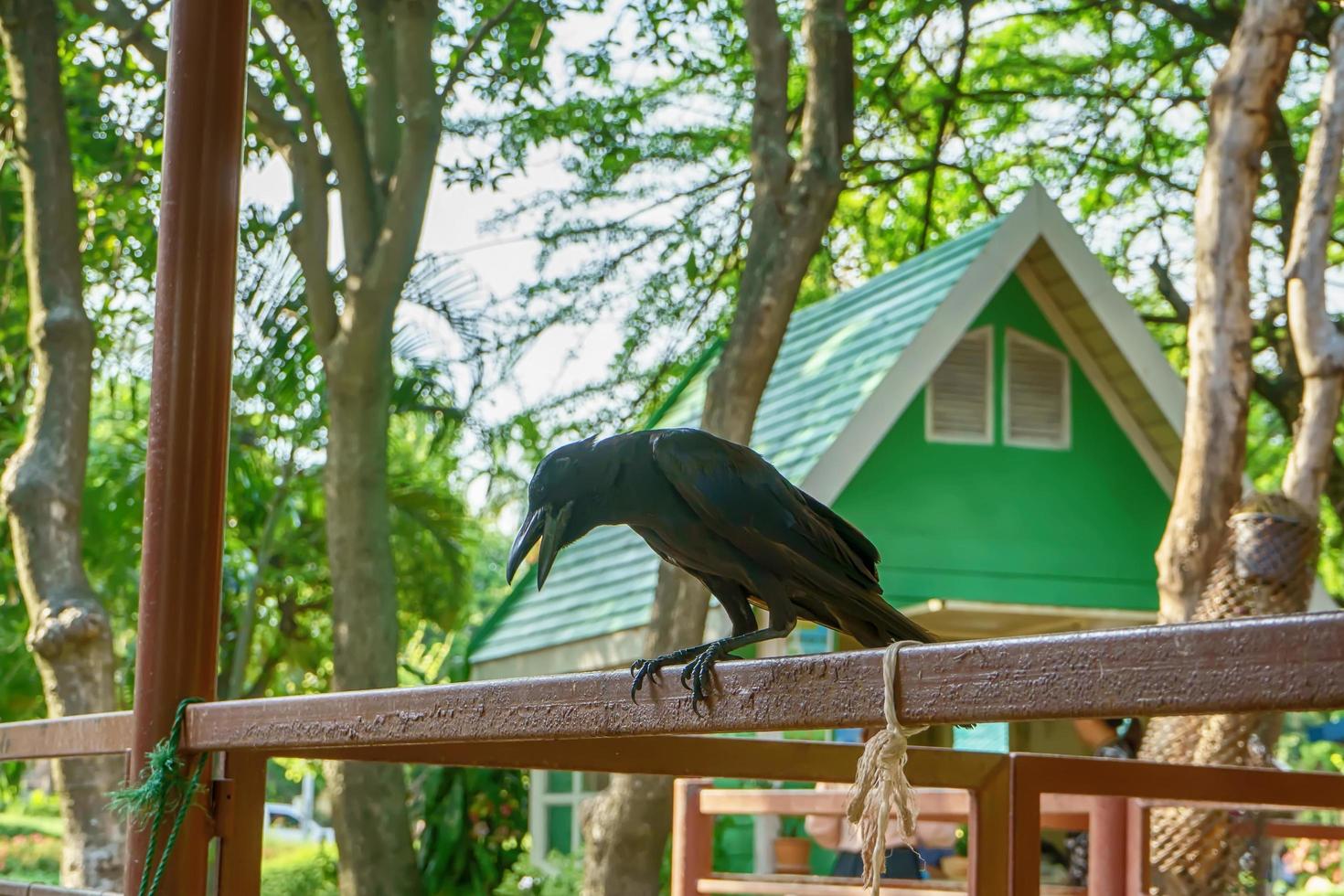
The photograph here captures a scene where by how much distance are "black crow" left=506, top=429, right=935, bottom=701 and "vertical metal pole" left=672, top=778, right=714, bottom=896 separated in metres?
1.93

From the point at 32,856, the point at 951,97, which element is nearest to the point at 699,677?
the point at 951,97

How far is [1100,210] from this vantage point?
16.2 meters

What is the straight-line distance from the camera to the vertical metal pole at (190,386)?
2.47m

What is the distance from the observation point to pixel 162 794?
2301 millimetres

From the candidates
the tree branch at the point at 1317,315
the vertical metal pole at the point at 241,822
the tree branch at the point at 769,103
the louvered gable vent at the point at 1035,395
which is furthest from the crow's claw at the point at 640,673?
the louvered gable vent at the point at 1035,395

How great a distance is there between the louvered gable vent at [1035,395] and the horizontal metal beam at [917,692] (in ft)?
27.7

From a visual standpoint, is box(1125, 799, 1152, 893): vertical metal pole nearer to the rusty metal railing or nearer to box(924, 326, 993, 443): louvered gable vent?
the rusty metal railing

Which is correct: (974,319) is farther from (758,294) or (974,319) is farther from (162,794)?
(162,794)

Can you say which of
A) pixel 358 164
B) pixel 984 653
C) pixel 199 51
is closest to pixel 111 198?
pixel 358 164

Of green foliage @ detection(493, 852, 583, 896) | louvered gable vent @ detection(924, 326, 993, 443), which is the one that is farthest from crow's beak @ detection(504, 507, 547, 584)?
green foliage @ detection(493, 852, 583, 896)

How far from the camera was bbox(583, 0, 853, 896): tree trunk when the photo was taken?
702 centimetres

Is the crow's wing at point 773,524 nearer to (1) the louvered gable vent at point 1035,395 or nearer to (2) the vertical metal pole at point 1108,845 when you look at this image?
(2) the vertical metal pole at point 1108,845

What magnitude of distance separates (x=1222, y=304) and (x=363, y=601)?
15.0 feet

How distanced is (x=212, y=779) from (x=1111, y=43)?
1423cm
